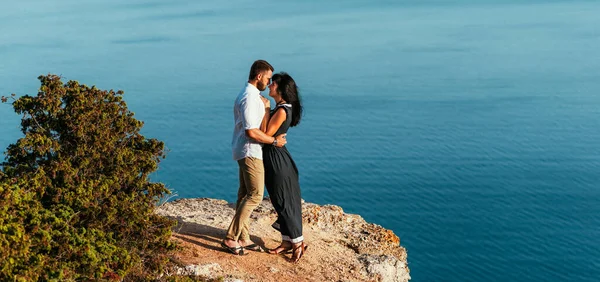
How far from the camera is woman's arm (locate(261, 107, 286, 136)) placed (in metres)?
9.93

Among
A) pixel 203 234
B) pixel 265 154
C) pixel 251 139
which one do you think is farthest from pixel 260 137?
pixel 203 234

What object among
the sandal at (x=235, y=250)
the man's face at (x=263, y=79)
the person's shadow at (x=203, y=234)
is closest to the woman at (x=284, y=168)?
the man's face at (x=263, y=79)

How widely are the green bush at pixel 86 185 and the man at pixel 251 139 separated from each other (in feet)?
3.63

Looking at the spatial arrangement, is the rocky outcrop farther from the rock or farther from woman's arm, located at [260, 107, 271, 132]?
woman's arm, located at [260, 107, 271, 132]

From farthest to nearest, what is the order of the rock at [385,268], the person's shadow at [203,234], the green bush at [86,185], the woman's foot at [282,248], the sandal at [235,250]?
→ the rock at [385,268]
the person's shadow at [203,234]
the woman's foot at [282,248]
the sandal at [235,250]
the green bush at [86,185]

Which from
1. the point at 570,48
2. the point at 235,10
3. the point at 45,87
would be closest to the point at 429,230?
the point at 45,87

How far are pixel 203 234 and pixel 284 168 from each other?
2.03 m

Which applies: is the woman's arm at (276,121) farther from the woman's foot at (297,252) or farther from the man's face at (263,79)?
the woman's foot at (297,252)

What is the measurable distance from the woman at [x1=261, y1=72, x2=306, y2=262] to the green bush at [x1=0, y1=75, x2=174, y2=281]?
61.1 inches

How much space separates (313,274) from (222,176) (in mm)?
25326

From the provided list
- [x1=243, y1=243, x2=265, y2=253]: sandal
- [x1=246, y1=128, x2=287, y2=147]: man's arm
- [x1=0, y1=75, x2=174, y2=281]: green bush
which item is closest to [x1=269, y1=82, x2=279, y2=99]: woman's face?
[x1=246, y1=128, x2=287, y2=147]: man's arm

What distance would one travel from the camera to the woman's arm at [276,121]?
993 cm

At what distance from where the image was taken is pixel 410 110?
49.1 m

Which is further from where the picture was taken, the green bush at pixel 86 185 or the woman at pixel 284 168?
the woman at pixel 284 168
